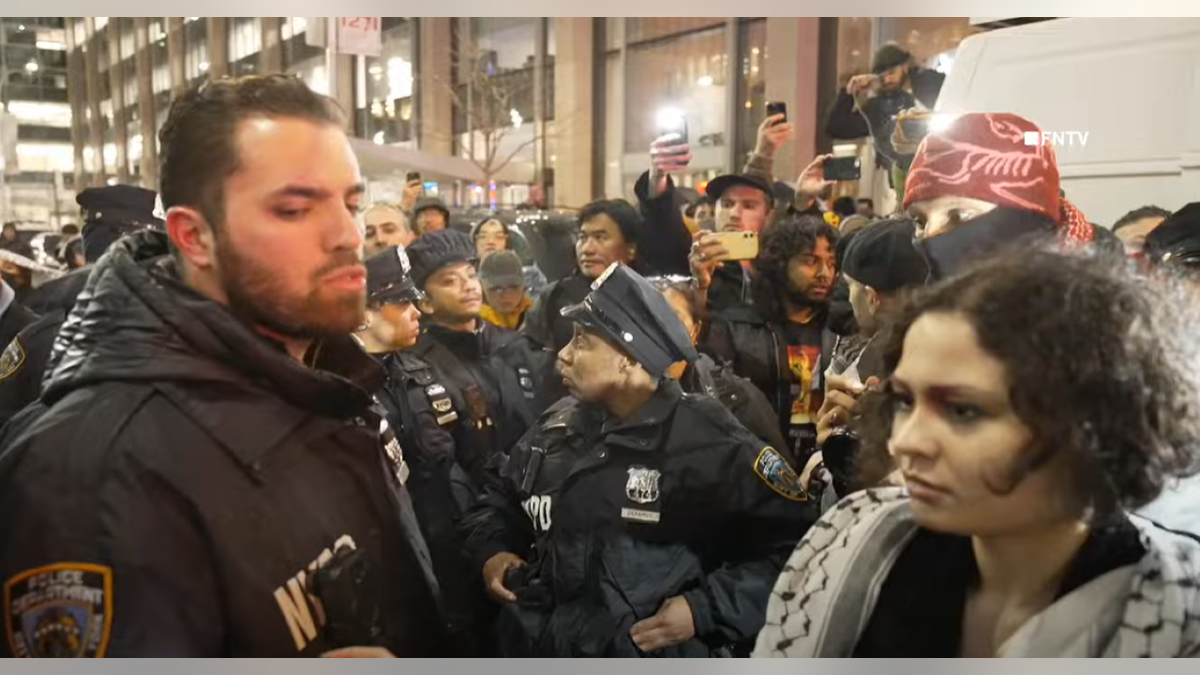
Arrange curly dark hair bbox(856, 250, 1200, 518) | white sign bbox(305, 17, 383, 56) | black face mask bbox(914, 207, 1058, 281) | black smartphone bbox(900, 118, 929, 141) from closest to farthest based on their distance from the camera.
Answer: curly dark hair bbox(856, 250, 1200, 518), black face mask bbox(914, 207, 1058, 281), white sign bbox(305, 17, 383, 56), black smartphone bbox(900, 118, 929, 141)

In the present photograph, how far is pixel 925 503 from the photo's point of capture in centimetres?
110

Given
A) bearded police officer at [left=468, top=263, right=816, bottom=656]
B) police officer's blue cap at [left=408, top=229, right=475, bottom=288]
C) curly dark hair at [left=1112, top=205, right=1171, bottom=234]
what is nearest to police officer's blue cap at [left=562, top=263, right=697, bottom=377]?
bearded police officer at [left=468, top=263, right=816, bottom=656]

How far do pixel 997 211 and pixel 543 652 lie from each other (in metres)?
0.93

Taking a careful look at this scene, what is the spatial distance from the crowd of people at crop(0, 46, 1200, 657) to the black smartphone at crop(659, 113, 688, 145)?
3 cm

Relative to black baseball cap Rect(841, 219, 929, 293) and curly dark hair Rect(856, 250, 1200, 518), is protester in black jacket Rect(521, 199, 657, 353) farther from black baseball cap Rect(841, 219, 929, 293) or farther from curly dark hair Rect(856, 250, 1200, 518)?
curly dark hair Rect(856, 250, 1200, 518)

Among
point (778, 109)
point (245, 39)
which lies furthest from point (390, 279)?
point (778, 109)

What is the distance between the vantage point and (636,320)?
135 centimetres

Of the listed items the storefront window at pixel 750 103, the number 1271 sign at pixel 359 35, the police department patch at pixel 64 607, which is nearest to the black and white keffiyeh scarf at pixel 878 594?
the storefront window at pixel 750 103

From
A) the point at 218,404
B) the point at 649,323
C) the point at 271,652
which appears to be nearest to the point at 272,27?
the point at 218,404

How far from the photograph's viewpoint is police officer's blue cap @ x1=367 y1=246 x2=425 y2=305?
1.25 meters

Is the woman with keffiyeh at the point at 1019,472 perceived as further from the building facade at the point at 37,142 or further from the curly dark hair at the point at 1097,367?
the building facade at the point at 37,142

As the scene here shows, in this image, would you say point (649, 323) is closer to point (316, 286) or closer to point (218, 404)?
point (316, 286)

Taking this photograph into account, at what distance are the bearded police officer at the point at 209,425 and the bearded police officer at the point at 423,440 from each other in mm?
169

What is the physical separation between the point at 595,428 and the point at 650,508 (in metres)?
0.15
